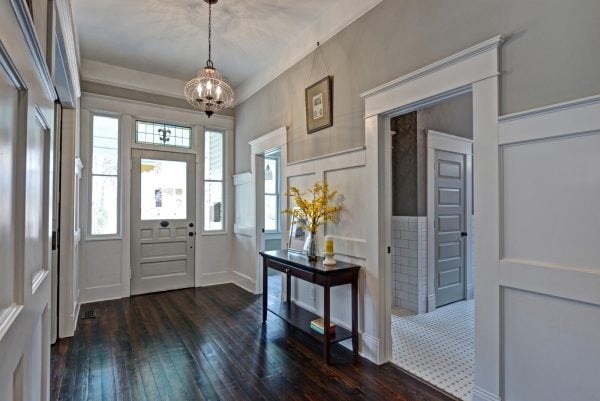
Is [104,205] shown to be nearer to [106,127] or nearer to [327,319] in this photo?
[106,127]

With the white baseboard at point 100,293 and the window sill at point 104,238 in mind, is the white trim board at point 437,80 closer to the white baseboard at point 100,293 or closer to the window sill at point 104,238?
the window sill at point 104,238

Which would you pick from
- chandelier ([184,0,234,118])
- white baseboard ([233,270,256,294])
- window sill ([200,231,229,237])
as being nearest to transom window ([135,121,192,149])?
window sill ([200,231,229,237])

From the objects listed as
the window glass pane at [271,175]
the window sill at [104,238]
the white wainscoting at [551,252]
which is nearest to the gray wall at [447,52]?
the white wainscoting at [551,252]

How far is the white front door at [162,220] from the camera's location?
477cm

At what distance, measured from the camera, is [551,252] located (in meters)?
1.77

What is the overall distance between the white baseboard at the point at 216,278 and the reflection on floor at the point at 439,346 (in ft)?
8.92

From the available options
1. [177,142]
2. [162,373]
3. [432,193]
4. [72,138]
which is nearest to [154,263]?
[177,142]

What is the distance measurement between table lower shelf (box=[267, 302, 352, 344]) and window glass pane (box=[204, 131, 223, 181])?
261 centimetres

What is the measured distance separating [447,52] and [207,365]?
302 cm

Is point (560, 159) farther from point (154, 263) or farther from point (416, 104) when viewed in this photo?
point (154, 263)

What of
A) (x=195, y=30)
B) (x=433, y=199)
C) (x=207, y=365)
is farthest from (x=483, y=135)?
(x=195, y=30)

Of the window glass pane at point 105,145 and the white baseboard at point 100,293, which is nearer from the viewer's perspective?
the white baseboard at point 100,293

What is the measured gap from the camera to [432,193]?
4070 mm

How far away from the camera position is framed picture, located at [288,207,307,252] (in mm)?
3844
